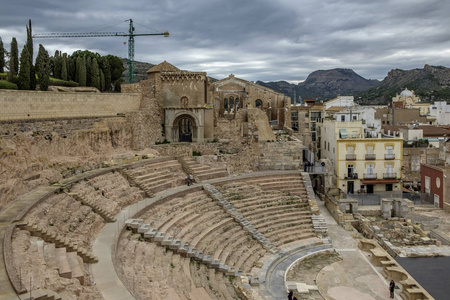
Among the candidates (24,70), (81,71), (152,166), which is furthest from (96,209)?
(81,71)

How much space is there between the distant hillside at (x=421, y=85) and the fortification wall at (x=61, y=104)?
92.9 meters

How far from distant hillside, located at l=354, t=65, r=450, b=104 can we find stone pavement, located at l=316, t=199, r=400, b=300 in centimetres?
9268

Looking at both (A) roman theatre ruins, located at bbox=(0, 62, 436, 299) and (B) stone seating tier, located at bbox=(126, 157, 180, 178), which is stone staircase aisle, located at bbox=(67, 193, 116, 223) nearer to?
(A) roman theatre ruins, located at bbox=(0, 62, 436, 299)

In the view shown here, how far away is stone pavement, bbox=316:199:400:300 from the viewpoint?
17047 millimetres

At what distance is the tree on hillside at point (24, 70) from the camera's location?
23.2 m

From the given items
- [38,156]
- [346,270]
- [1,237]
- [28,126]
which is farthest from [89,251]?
[346,270]

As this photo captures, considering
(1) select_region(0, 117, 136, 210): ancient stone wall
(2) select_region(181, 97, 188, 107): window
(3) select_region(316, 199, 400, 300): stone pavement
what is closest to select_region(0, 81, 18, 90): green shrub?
(1) select_region(0, 117, 136, 210): ancient stone wall

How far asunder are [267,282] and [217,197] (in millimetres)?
7048

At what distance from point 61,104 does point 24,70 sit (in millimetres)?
3705

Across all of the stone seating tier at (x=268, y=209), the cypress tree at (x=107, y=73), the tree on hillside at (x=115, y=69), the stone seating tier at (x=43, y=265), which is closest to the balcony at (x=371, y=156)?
the stone seating tier at (x=268, y=209)

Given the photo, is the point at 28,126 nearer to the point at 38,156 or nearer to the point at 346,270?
the point at 38,156

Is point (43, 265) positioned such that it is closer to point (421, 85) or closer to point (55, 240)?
point (55, 240)

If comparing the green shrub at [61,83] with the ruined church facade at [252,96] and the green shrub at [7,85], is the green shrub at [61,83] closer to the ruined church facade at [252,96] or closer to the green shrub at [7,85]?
the green shrub at [7,85]

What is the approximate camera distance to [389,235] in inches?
939
